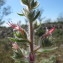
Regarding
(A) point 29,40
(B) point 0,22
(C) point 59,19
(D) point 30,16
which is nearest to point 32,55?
(A) point 29,40

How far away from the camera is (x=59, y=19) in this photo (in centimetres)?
7456

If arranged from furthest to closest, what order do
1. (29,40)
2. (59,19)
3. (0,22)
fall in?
(59,19) < (0,22) < (29,40)

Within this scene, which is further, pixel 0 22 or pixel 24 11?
pixel 0 22

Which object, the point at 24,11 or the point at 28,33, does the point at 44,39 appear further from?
the point at 24,11

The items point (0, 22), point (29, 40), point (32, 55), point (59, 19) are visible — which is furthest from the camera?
point (59, 19)

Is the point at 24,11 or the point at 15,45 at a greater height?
the point at 24,11

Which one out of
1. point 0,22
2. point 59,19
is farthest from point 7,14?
point 59,19

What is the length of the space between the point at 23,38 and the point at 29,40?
64 mm

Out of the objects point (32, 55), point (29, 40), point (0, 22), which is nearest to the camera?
point (32, 55)

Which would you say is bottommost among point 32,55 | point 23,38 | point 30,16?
point 32,55

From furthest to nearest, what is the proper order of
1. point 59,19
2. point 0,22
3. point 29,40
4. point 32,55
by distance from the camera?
point 59,19, point 0,22, point 29,40, point 32,55

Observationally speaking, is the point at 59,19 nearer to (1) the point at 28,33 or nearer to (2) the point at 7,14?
(2) the point at 7,14

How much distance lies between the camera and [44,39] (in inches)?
92.0

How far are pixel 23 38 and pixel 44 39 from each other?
0.21 metres
